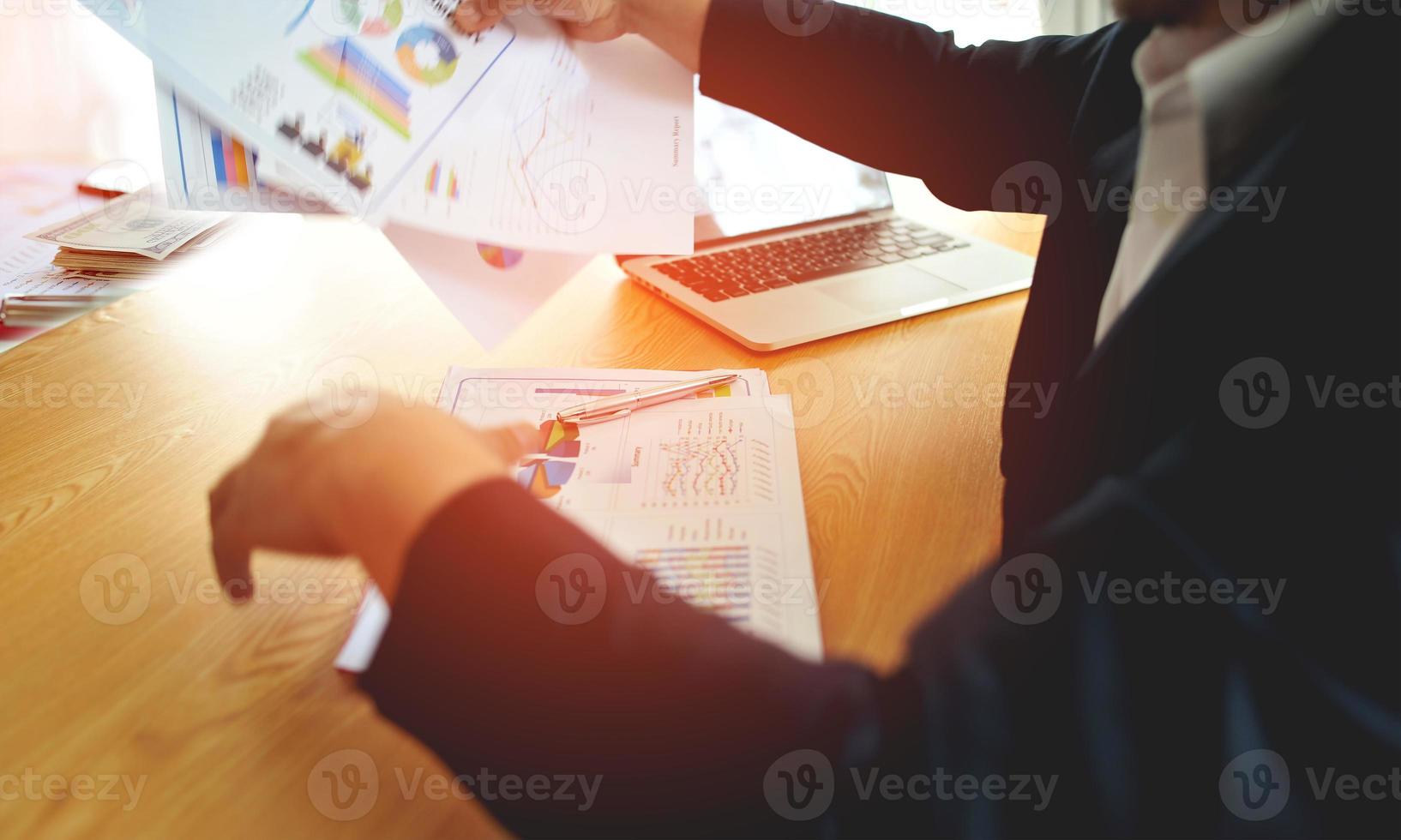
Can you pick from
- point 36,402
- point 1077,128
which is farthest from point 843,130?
point 36,402

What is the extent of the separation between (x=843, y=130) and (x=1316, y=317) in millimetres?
522

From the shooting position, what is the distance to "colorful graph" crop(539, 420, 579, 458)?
0.65m

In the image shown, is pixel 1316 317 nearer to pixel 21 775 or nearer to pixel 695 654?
pixel 695 654

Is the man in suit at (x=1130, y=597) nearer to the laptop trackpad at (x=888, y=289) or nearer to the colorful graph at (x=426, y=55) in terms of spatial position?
the colorful graph at (x=426, y=55)

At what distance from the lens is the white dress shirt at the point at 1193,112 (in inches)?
14.3

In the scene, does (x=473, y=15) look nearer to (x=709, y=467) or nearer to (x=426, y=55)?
(x=426, y=55)

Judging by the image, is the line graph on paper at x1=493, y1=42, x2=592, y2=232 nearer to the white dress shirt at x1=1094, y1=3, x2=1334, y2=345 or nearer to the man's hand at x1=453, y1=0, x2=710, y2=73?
the man's hand at x1=453, y1=0, x2=710, y2=73

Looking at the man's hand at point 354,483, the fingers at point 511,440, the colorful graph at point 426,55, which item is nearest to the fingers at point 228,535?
the man's hand at point 354,483

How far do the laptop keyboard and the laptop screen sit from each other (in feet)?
0.12

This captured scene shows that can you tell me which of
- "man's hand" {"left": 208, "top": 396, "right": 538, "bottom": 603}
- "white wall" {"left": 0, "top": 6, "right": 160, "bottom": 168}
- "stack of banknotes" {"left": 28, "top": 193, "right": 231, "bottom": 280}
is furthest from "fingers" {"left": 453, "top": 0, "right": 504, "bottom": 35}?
"white wall" {"left": 0, "top": 6, "right": 160, "bottom": 168}

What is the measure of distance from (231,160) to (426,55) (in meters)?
0.16

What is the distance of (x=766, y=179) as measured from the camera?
1054mm

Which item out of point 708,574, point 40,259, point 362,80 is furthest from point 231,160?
point 40,259

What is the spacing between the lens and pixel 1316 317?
0.36 m
